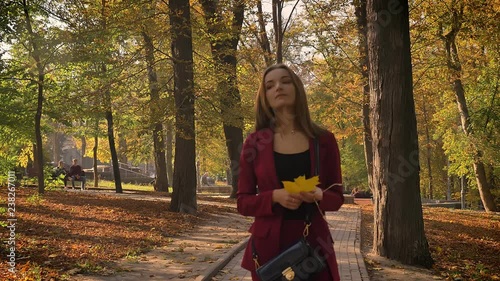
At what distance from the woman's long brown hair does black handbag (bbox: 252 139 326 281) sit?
588 millimetres

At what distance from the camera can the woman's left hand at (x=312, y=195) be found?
2398 millimetres

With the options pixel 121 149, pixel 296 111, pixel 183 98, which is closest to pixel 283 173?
pixel 296 111

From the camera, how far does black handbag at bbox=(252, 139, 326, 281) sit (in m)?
2.42

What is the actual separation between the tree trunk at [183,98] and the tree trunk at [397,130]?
7.39 m

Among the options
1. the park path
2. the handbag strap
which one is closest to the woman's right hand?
the handbag strap

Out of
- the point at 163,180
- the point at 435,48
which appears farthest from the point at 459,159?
the point at 163,180

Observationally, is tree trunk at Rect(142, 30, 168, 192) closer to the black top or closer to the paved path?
the paved path

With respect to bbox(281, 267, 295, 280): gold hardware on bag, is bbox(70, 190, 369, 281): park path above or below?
below

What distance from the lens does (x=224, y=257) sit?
29.7 feet

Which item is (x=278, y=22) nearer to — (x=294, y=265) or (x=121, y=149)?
(x=121, y=149)

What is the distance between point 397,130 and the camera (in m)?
8.44

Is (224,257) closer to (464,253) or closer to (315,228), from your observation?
(464,253)

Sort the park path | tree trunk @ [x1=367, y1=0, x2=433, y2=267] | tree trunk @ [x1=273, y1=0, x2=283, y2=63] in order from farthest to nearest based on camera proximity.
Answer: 1. tree trunk @ [x1=273, y1=0, x2=283, y2=63]
2. tree trunk @ [x1=367, y1=0, x2=433, y2=267]
3. the park path

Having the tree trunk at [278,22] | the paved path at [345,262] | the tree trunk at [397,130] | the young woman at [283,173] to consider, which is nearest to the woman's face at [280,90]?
the young woman at [283,173]
